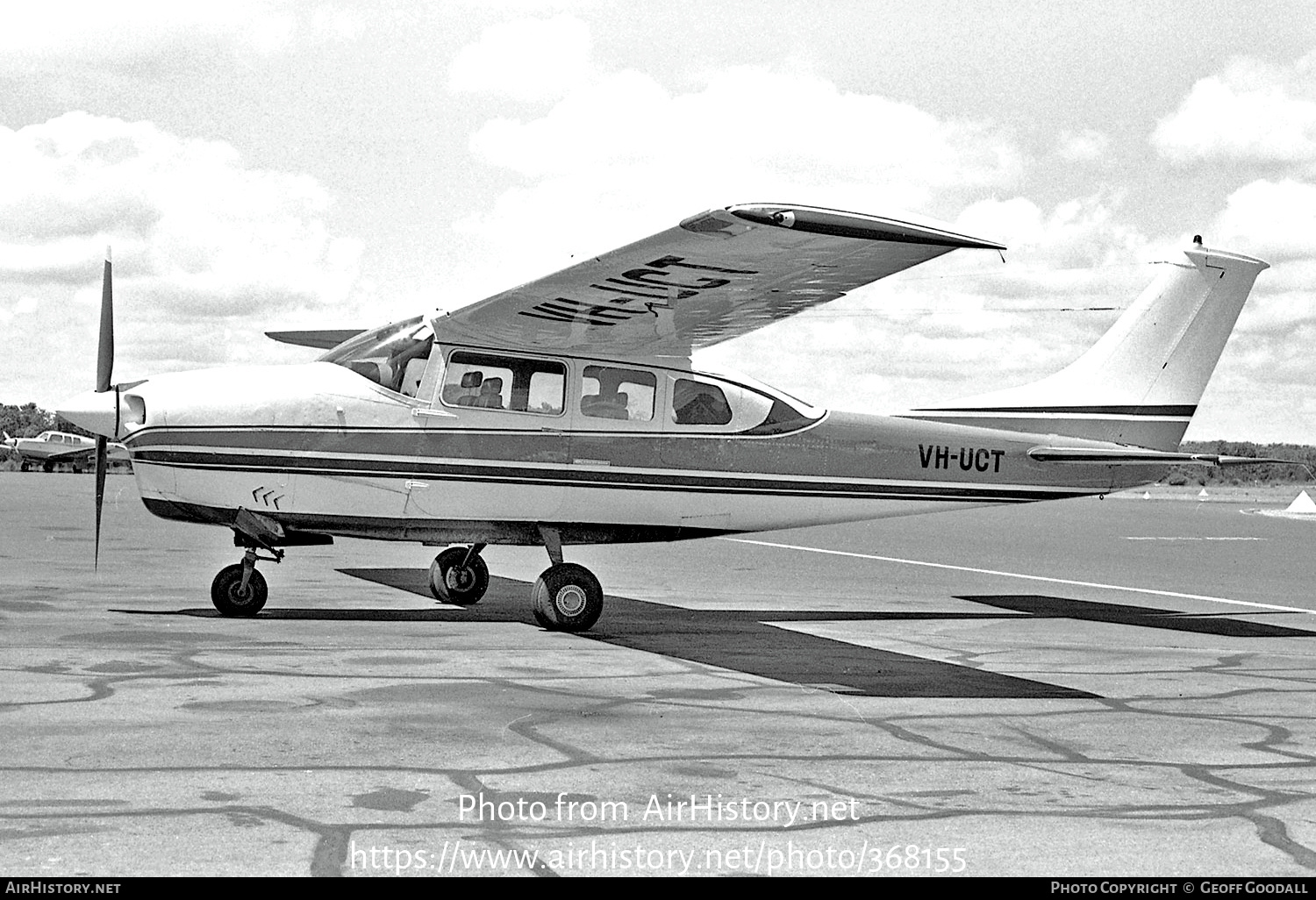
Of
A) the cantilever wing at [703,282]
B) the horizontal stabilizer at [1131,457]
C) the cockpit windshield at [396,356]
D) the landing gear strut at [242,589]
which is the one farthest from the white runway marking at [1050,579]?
the landing gear strut at [242,589]

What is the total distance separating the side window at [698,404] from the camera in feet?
39.9

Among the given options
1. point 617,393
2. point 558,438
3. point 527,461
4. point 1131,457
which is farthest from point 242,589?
point 1131,457

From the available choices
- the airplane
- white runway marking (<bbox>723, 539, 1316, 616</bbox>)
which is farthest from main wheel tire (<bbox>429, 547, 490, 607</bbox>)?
the airplane

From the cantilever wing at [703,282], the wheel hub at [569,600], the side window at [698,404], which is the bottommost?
the wheel hub at [569,600]

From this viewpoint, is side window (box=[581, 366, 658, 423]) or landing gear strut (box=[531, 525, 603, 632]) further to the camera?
side window (box=[581, 366, 658, 423])

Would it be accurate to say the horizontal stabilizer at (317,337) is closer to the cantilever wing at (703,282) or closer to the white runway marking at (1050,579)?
the cantilever wing at (703,282)

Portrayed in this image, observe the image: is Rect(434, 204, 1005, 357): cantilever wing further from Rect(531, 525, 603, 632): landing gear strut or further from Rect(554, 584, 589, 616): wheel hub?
Rect(554, 584, 589, 616): wheel hub

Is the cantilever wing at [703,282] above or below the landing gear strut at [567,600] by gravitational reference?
above

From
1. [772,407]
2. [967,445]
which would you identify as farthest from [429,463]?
[967,445]

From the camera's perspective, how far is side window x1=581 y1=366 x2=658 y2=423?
1190 cm

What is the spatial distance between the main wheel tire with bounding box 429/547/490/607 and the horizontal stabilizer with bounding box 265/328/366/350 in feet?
11.2

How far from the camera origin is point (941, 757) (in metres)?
6.34

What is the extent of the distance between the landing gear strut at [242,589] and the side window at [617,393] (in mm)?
2800

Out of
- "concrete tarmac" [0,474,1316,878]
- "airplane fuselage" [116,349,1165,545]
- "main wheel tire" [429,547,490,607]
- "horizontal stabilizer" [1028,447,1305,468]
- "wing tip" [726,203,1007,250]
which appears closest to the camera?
"concrete tarmac" [0,474,1316,878]
